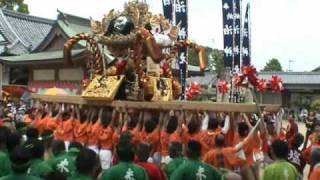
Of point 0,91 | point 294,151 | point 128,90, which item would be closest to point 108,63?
point 128,90

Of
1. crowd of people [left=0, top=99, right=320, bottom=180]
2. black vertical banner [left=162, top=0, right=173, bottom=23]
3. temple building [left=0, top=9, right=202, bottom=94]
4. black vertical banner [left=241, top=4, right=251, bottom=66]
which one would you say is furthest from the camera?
temple building [left=0, top=9, right=202, bottom=94]

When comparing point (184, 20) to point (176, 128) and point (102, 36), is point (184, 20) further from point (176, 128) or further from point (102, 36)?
point (176, 128)

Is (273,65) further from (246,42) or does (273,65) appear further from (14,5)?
(246,42)

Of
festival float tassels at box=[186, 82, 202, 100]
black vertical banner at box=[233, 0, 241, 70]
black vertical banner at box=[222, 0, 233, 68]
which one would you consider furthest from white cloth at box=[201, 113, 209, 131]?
black vertical banner at box=[233, 0, 241, 70]

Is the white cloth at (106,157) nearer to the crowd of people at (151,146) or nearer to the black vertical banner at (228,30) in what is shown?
the crowd of people at (151,146)

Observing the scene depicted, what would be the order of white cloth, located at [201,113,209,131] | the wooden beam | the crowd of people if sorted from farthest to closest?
white cloth, located at [201,113,209,131] < the wooden beam < the crowd of people

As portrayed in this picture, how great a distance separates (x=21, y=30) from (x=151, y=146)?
75.5ft

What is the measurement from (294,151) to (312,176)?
95.6 inches

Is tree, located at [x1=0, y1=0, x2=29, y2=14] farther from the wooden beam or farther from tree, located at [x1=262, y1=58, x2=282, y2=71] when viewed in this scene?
tree, located at [x1=262, y1=58, x2=282, y2=71]

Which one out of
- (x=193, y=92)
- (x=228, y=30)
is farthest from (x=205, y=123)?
(x=228, y=30)

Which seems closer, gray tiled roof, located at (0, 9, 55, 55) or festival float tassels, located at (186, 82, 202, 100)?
festival float tassels, located at (186, 82, 202, 100)

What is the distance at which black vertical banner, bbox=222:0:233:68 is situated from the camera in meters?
16.8

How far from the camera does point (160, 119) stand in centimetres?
848

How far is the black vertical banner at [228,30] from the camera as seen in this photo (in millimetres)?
16828
